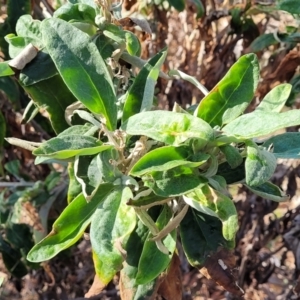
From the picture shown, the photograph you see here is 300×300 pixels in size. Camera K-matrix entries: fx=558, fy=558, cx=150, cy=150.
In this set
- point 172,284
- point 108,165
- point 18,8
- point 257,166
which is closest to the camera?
point 257,166

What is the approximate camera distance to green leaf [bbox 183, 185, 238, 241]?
71 cm

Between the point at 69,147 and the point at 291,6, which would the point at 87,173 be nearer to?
the point at 69,147

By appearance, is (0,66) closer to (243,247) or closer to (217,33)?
(217,33)

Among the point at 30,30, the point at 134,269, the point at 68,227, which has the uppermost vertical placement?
the point at 30,30

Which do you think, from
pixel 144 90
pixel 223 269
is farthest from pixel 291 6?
pixel 223 269

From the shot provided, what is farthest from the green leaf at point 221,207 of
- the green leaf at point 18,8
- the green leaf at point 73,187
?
the green leaf at point 18,8

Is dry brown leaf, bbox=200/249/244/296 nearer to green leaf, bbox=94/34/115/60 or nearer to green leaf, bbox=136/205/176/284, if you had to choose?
green leaf, bbox=136/205/176/284

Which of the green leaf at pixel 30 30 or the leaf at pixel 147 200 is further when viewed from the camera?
the green leaf at pixel 30 30

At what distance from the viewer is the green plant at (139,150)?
699 mm

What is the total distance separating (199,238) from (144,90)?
0.25m

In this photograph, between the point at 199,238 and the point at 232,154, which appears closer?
the point at 232,154

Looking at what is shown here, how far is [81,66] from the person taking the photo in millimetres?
794

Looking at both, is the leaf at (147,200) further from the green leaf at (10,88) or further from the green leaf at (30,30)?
the green leaf at (10,88)

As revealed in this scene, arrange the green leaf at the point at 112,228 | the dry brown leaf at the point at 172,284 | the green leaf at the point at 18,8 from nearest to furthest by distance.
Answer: the green leaf at the point at 112,228 → the dry brown leaf at the point at 172,284 → the green leaf at the point at 18,8
